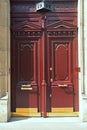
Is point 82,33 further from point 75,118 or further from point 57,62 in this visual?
point 75,118

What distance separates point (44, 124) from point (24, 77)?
1.72 meters

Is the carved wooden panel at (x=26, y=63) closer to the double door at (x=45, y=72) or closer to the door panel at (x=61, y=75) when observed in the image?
the double door at (x=45, y=72)

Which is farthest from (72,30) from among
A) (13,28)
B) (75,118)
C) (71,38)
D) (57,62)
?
(75,118)

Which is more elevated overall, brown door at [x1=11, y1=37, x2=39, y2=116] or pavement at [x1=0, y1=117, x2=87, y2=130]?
brown door at [x1=11, y1=37, x2=39, y2=116]

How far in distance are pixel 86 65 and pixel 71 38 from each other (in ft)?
3.49

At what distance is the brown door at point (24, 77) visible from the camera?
465 inches

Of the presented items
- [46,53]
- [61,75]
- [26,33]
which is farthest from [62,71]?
[26,33]

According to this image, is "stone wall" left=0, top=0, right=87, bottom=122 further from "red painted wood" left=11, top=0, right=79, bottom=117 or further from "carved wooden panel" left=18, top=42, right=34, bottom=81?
"carved wooden panel" left=18, top=42, right=34, bottom=81

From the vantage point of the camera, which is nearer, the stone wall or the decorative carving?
the stone wall

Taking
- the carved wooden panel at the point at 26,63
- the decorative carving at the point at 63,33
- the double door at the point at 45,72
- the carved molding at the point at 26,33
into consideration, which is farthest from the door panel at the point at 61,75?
the carved wooden panel at the point at 26,63

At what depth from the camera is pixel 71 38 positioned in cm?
1188

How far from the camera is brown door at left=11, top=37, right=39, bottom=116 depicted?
11.8m

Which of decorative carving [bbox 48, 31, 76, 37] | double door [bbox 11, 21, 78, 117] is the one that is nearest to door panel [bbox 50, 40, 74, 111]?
double door [bbox 11, 21, 78, 117]

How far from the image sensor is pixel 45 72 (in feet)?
38.7
